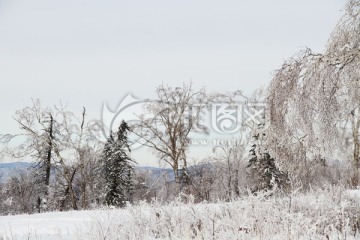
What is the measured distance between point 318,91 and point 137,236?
4.81m

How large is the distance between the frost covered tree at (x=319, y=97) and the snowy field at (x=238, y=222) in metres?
1.13

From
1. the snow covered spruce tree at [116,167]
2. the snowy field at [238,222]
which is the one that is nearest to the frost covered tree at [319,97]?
the snowy field at [238,222]

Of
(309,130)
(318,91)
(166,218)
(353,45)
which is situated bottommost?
(166,218)

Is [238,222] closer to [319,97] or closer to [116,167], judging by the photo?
[319,97]

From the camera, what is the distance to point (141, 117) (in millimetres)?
26031

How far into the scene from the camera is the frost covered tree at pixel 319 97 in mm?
7703

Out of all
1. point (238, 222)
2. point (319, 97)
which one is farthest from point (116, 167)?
point (238, 222)

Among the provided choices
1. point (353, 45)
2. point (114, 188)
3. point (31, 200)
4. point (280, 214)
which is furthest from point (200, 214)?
point (31, 200)

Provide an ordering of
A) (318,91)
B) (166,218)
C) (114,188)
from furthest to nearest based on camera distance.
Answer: (114,188), (318,91), (166,218)

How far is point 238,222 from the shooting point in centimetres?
486

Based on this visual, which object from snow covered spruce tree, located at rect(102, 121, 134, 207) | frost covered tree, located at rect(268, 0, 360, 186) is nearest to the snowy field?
frost covered tree, located at rect(268, 0, 360, 186)

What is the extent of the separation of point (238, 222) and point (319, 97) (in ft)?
12.7

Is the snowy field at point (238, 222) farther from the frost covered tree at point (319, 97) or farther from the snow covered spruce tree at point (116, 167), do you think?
the snow covered spruce tree at point (116, 167)

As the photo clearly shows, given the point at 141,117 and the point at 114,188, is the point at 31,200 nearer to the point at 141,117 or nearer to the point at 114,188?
the point at 114,188
